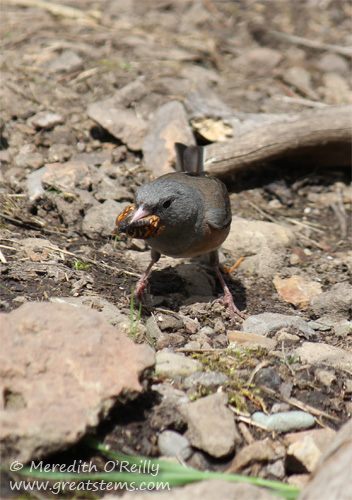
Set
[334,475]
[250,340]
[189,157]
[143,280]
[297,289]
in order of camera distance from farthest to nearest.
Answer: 1. [189,157]
2. [297,289]
3. [143,280]
4. [250,340]
5. [334,475]

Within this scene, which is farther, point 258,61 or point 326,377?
point 258,61

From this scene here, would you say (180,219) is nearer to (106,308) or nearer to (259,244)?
(106,308)

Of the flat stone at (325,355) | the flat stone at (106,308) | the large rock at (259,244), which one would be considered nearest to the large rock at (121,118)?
the large rock at (259,244)

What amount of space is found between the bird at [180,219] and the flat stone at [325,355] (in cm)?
70

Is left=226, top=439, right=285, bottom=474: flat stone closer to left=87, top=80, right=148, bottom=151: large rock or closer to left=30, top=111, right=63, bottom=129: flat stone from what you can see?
left=87, top=80, right=148, bottom=151: large rock

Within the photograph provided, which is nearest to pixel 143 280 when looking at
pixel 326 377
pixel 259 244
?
pixel 259 244

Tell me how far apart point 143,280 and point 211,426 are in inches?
72.8

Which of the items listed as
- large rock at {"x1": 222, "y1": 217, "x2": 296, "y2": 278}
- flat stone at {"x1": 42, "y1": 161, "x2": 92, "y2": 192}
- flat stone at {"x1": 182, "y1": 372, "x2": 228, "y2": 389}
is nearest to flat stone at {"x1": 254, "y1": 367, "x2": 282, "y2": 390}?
flat stone at {"x1": 182, "y1": 372, "x2": 228, "y2": 389}

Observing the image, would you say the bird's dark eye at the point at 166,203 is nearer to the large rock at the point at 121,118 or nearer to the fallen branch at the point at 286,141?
the fallen branch at the point at 286,141

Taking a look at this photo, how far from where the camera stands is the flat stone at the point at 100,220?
4980mm

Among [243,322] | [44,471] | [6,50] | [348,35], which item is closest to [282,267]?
[243,322]

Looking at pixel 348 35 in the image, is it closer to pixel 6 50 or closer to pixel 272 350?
pixel 6 50

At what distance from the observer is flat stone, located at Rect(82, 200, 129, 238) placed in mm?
4980

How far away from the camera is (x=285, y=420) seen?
3086 millimetres
